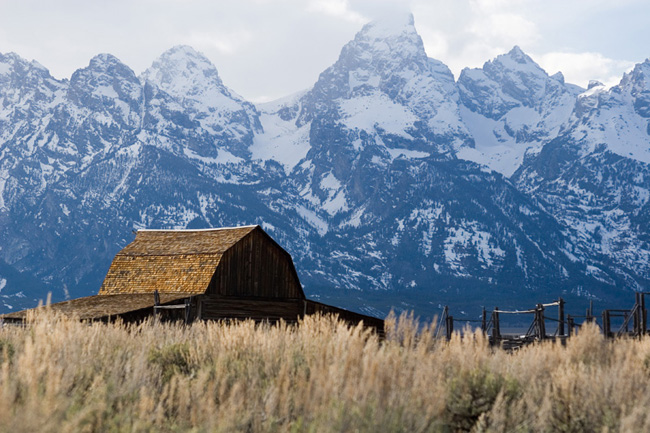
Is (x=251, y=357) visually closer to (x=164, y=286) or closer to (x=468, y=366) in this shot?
(x=468, y=366)

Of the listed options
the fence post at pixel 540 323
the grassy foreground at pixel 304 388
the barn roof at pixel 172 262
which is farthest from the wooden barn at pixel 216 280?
the grassy foreground at pixel 304 388

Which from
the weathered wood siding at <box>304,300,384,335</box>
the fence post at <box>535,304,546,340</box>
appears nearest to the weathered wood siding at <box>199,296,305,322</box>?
the weathered wood siding at <box>304,300,384,335</box>

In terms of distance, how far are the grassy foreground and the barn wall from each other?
25.9 meters

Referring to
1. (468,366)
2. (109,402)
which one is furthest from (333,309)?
(109,402)

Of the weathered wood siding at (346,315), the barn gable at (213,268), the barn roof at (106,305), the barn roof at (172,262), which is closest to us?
the barn roof at (106,305)

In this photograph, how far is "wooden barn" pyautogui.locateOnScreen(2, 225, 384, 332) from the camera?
121 feet

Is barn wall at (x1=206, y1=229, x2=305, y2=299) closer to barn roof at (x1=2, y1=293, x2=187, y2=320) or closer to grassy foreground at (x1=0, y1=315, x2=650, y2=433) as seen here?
barn roof at (x1=2, y1=293, x2=187, y2=320)

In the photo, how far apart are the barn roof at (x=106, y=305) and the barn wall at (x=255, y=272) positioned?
2078 mm

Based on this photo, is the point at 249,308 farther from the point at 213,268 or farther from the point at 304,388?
the point at 304,388

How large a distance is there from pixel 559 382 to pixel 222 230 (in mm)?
33462

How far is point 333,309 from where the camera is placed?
3759 cm

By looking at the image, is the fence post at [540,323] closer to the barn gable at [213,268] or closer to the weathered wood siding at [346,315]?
the weathered wood siding at [346,315]

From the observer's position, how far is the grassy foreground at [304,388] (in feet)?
24.5

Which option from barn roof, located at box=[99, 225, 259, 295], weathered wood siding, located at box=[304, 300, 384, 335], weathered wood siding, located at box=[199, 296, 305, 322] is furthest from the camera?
barn roof, located at box=[99, 225, 259, 295]
